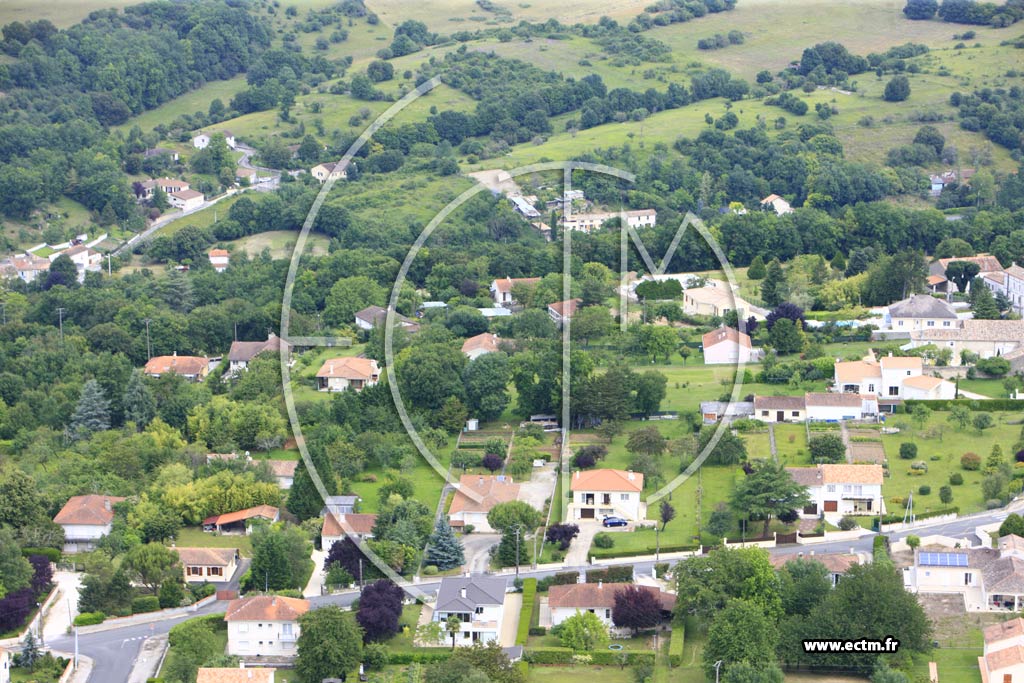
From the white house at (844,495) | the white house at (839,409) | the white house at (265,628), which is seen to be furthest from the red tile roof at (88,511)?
the white house at (839,409)

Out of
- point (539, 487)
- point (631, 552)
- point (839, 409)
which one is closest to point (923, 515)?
point (839, 409)

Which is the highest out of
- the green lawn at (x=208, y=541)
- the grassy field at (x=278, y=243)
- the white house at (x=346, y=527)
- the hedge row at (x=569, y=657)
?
the grassy field at (x=278, y=243)

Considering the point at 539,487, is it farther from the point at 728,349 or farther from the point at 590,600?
the point at 728,349

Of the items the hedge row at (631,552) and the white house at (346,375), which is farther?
the white house at (346,375)

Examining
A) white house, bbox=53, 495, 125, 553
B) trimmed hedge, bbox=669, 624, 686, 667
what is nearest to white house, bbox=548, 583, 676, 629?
trimmed hedge, bbox=669, 624, 686, 667

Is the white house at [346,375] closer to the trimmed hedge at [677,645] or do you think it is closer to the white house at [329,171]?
the trimmed hedge at [677,645]

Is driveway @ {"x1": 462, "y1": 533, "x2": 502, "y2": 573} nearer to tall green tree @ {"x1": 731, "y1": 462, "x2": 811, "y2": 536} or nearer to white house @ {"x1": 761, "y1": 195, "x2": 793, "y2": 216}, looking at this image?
tall green tree @ {"x1": 731, "y1": 462, "x2": 811, "y2": 536}

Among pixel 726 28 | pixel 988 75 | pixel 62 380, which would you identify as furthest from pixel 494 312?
pixel 726 28
